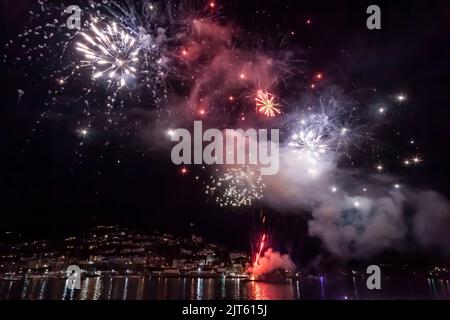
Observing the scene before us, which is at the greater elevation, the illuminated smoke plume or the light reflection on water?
the illuminated smoke plume

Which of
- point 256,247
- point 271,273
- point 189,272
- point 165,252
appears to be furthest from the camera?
point 165,252

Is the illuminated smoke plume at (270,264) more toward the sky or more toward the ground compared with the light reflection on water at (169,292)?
more toward the sky

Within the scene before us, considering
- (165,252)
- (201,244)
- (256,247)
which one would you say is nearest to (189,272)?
(165,252)

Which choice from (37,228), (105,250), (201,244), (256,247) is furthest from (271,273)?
(37,228)

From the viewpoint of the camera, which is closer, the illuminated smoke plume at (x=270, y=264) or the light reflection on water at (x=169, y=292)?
the light reflection on water at (x=169, y=292)

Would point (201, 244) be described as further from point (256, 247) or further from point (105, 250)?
point (256, 247)

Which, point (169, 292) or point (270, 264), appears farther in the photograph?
point (270, 264)

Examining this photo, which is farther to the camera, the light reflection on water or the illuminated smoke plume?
the illuminated smoke plume
